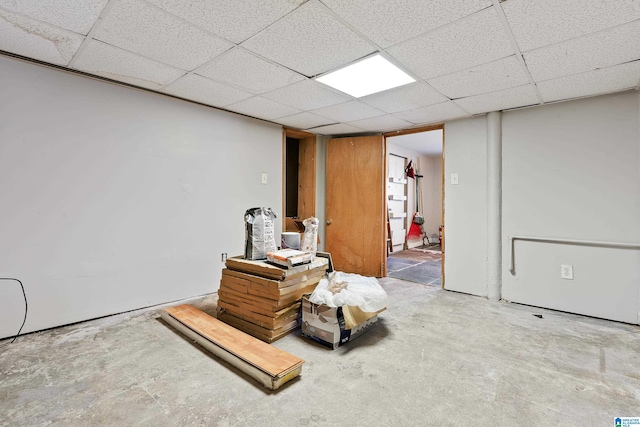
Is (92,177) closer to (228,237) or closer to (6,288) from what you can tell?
(6,288)

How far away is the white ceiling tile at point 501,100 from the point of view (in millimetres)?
2699

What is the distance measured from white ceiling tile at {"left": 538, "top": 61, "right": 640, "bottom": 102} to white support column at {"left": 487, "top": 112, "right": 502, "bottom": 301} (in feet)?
1.81

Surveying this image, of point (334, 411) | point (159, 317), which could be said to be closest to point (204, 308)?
point (159, 317)

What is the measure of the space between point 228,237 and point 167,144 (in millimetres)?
1230

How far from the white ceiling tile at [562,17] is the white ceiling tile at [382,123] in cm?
178

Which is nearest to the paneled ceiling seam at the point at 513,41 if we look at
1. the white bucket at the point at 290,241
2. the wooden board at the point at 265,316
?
the white bucket at the point at 290,241

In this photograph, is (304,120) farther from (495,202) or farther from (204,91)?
(495,202)

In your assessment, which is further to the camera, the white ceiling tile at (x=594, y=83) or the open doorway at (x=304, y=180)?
the open doorway at (x=304, y=180)

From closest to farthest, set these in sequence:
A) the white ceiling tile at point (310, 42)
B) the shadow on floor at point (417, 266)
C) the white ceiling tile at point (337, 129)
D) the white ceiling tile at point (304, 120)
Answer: the white ceiling tile at point (310, 42)
the white ceiling tile at point (304, 120)
the white ceiling tile at point (337, 129)
the shadow on floor at point (417, 266)

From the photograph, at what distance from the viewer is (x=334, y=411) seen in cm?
149

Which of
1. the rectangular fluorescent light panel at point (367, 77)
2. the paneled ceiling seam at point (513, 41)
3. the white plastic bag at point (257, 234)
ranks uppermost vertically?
the rectangular fluorescent light panel at point (367, 77)

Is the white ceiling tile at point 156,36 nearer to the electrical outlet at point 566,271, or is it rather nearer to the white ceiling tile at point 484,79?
the white ceiling tile at point 484,79

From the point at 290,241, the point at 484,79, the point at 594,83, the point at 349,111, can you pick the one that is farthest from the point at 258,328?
the point at 594,83

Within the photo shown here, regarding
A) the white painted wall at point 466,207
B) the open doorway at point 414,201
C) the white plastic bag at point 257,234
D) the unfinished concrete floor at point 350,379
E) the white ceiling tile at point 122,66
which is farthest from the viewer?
the open doorway at point 414,201
